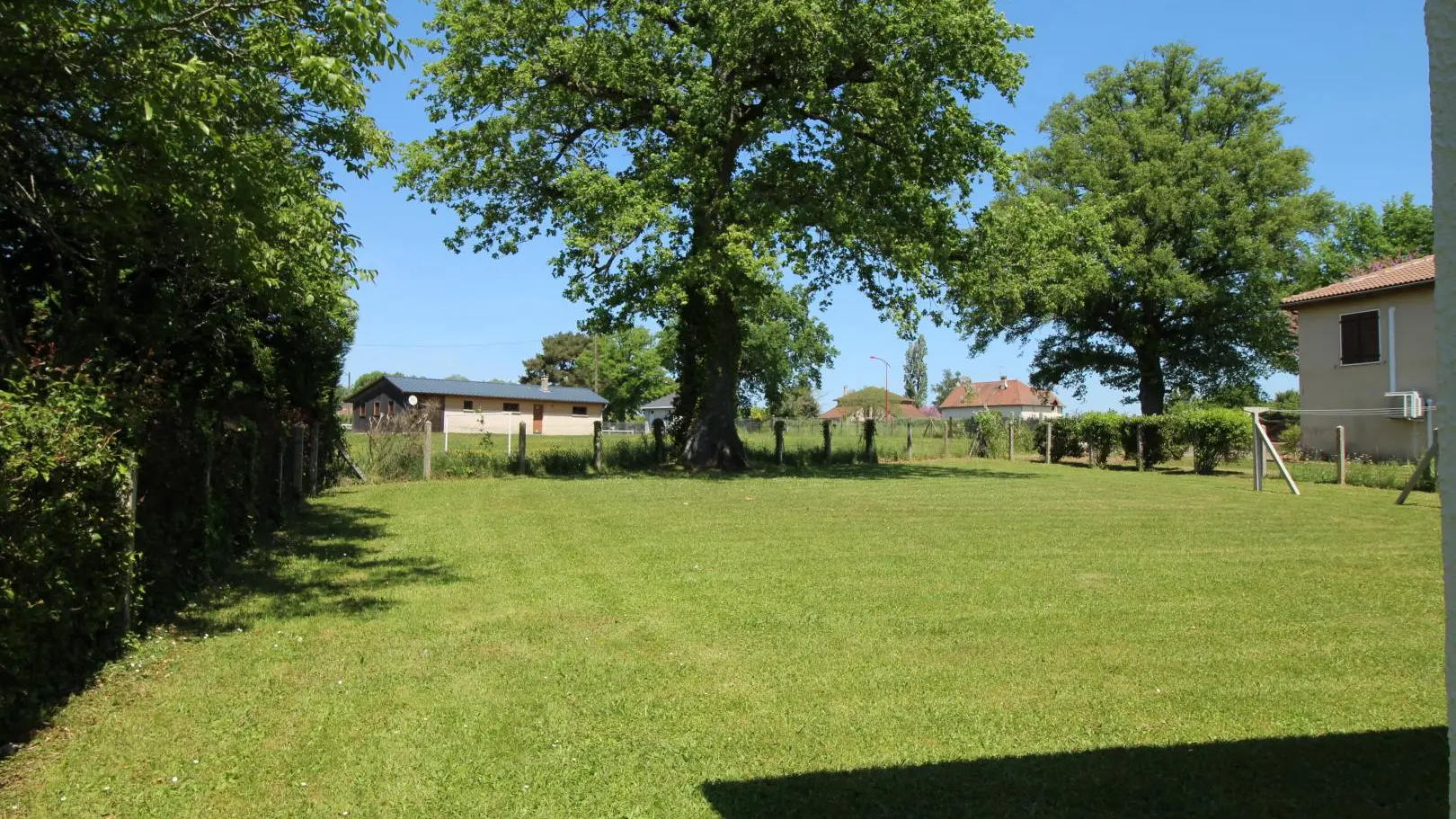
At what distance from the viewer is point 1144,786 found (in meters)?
4.05

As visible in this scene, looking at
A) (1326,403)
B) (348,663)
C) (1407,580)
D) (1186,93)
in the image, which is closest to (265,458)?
(348,663)

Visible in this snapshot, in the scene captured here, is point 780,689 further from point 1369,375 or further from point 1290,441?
point 1290,441

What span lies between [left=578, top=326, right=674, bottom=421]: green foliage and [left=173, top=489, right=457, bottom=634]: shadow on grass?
69684mm

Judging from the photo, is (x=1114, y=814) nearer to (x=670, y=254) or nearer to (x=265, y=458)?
(x=265, y=458)

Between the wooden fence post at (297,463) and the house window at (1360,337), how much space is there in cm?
2868

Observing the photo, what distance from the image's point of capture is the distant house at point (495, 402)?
207 ft

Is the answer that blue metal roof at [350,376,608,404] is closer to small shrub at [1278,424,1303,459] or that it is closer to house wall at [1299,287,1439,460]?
small shrub at [1278,424,1303,459]

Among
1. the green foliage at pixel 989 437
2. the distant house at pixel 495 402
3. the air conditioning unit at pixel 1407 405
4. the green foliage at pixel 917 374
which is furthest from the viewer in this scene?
the green foliage at pixel 917 374

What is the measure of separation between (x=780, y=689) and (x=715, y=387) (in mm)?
19595

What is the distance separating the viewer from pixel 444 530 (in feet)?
41.9

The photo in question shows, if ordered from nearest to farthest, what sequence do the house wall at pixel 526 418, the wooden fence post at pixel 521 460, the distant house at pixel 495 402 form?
the wooden fence post at pixel 521 460, the house wall at pixel 526 418, the distant house at pixel 495 402

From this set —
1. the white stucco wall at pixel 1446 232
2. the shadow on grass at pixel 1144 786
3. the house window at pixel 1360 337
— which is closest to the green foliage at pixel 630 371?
the house window at pixel 1360 337

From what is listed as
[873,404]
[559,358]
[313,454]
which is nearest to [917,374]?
[873,404]

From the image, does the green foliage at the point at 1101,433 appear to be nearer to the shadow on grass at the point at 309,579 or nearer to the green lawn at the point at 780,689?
the green lawn at the point at 780,689
